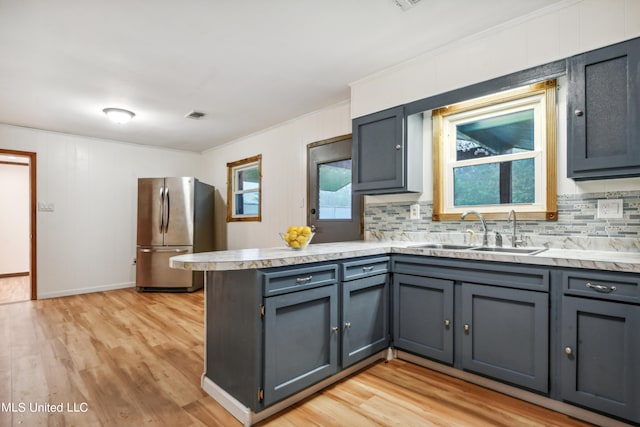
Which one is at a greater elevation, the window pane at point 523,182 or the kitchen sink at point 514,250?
the window pane at point 523,182

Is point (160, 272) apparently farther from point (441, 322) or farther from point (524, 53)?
point (524, 53)

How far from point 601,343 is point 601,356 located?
7cm

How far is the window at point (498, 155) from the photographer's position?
223 cm

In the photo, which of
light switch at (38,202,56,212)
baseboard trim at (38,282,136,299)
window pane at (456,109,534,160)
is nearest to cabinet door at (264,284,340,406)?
window pane at (456,109,534,160)

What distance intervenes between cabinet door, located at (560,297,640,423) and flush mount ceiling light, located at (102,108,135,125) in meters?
4.44

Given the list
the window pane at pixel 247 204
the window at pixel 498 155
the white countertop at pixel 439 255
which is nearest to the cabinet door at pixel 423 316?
the white countertop at pixel 439 255

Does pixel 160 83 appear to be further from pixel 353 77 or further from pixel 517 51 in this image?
pixel 517 51

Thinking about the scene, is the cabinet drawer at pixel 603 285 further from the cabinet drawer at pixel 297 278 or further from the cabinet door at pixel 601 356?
the cabinet drawer at pixel 297 278

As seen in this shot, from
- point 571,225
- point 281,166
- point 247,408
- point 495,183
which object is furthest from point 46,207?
point 571,225

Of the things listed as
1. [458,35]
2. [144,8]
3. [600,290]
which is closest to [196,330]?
[144,8]

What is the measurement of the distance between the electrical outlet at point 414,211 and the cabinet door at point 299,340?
1.16 meters

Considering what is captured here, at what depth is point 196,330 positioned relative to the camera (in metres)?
3.25

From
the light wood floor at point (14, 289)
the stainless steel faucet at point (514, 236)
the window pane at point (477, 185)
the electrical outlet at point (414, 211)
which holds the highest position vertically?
the window pane at point (477, 185)

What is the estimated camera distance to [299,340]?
1905mm
